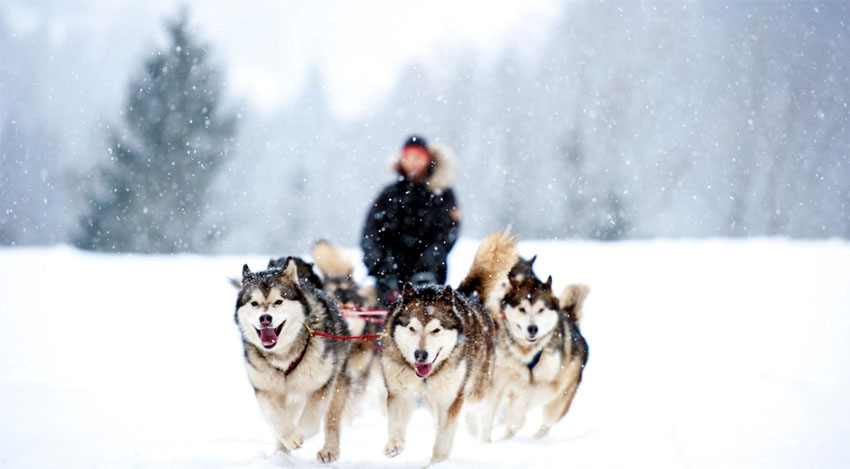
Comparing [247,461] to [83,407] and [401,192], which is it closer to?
[401,192]

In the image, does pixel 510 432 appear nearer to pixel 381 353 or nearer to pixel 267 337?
pixel 381 353

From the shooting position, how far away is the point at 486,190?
26.7 meters

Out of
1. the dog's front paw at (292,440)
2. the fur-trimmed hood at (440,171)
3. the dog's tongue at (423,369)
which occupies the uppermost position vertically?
the fur-trimmed hood at (440,171)

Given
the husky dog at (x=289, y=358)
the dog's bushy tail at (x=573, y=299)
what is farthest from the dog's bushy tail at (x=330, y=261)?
the husky dog at (x=289, y=358)

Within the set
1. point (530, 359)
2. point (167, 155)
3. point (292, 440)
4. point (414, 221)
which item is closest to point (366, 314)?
point (414, 221)

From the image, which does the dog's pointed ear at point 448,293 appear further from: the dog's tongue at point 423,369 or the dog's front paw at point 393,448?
the dog's front paw at point 393,448

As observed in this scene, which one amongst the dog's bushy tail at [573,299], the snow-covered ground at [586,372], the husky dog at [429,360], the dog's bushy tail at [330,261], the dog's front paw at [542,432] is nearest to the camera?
the husky dog at [429,360]

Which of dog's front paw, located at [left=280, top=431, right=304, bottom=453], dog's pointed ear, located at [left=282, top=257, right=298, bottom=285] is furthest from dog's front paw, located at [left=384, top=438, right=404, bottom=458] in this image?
dog's pointed ear, located at [left=282, top=257, right=298, bottom=285]

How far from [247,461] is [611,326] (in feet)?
24.3

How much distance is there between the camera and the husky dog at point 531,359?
5191 mm

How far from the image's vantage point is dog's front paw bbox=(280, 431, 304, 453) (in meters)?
3.96

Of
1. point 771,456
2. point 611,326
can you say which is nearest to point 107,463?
point 771,456

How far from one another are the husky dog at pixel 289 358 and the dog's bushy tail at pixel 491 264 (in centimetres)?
115

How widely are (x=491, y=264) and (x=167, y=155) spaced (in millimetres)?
18472
